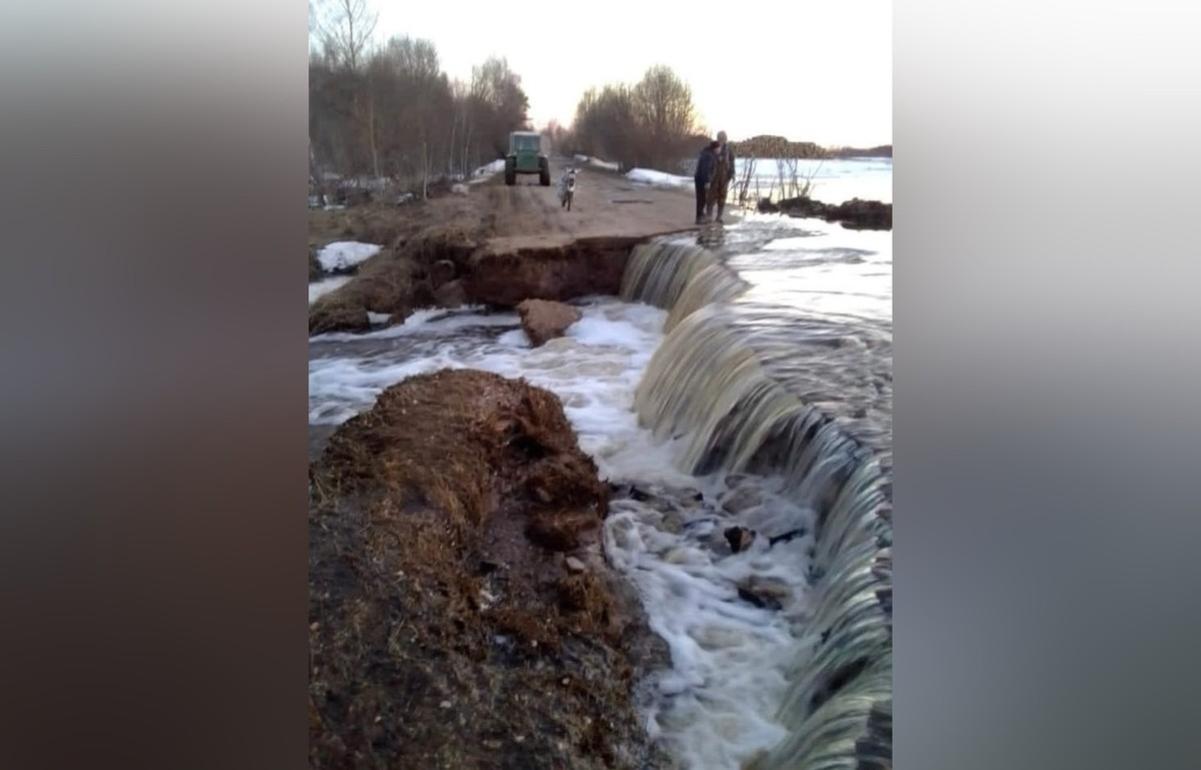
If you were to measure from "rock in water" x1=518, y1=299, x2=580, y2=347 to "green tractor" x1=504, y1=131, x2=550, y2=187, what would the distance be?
307 mm

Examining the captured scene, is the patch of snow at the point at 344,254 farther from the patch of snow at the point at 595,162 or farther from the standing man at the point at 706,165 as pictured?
the standing man at the point at 706,165

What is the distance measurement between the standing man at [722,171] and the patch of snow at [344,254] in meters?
0.83

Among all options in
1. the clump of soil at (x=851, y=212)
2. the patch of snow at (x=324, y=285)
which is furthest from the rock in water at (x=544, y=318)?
the clump of soil at (x=851, y=212)

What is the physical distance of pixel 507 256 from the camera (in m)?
2.63

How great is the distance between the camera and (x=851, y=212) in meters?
2.57

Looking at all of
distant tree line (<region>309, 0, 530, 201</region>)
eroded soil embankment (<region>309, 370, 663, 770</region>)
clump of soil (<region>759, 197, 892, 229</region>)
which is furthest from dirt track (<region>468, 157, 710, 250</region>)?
eroded soil embankment (<region>309, 370, 663, 770</region>)

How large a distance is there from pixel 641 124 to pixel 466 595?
3.96ft

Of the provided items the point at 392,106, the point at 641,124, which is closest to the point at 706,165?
the point at 641,124

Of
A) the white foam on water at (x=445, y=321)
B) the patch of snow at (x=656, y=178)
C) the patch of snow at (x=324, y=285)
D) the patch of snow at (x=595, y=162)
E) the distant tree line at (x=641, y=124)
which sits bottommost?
the white foam on water at (x=445, y=321)

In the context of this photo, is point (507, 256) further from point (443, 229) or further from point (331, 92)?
point (331, 92)

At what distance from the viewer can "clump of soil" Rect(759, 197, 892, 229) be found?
8.44 feet

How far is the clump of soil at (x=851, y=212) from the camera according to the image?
8.44 feet

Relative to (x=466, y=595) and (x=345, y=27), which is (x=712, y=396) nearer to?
A: (x=466, y=595)

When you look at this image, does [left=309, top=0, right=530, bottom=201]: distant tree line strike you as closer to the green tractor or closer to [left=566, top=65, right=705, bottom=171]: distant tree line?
the green tractor
